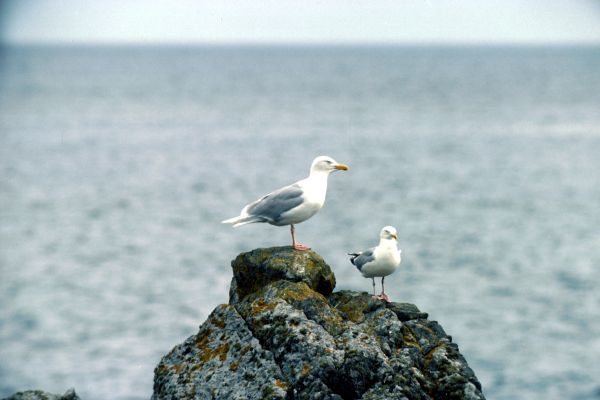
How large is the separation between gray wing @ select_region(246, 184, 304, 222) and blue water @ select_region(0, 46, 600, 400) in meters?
21.9

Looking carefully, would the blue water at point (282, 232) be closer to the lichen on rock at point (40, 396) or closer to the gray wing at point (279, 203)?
the lichen on rock at point (40, 396)

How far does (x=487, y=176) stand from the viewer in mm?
90438

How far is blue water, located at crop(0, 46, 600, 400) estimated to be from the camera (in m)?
39.8

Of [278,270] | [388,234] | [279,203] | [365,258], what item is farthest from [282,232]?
[278,270]

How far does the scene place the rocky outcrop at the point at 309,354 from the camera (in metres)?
8.92

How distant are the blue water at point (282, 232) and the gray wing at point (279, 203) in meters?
21.9

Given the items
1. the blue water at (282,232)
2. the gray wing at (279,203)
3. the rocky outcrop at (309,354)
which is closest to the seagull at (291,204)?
the gray wing at (279,203)

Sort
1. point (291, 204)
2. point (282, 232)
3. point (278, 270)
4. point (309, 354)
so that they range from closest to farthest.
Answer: point (309, 354) → point (278, 270) → point (291, 204) → point (282, 232)

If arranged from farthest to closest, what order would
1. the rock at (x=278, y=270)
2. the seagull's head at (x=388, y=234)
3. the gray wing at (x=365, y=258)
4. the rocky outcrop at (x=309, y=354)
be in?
the gray wing at (x=365, y=258) → the seagull's head at (x=388, y=234) → the rock at (x=278, y=270) → the rocky outcrop at (x=309, y=354)

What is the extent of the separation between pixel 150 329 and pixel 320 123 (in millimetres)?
101577

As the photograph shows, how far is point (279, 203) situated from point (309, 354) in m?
3.21

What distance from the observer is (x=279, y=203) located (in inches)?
463

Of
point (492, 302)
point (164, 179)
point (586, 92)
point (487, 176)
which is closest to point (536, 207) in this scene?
point (487, 176)

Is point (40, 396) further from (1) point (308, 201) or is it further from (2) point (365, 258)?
(2) point (365, 258)
